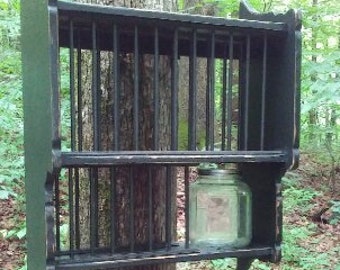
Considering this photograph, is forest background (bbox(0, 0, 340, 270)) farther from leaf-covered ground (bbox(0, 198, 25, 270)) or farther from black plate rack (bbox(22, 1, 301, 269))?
black plate rack (bbox(22, 1, 301, 269))

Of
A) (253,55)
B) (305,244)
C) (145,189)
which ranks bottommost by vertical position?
(305,244)

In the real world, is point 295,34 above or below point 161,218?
above

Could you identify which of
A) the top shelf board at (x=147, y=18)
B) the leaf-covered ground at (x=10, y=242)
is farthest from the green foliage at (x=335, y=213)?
Result: the top shelf board at (x=147, y=18)

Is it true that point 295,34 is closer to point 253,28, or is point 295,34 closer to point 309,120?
point 253,28

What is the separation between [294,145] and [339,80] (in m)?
1.53

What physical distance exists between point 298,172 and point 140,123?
3.37 m

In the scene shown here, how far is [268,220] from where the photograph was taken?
1387mm

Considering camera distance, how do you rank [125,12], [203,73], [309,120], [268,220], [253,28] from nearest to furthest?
[125,12] → [253,28] → [268,220] → [203,73] → [309,120]

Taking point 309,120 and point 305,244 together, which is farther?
point 309,120

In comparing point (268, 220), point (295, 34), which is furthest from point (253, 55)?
point (268, 220)

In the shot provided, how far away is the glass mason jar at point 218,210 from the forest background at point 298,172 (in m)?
1.10

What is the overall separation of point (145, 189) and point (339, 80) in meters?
1.60

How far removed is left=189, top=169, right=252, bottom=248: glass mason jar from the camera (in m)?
1.35

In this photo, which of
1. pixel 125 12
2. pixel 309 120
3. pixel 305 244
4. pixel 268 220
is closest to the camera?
pixel 125 12
